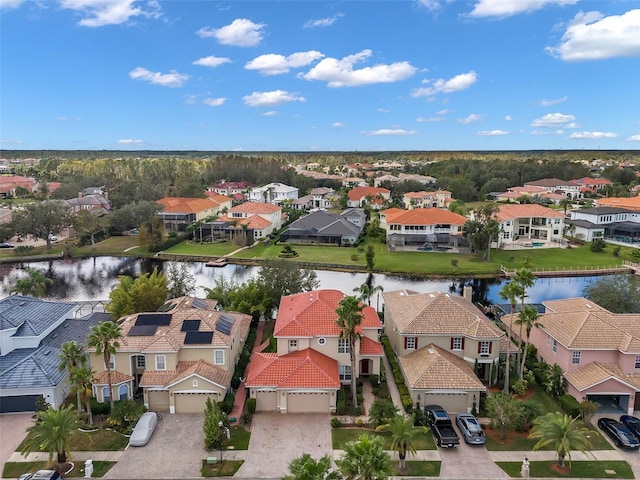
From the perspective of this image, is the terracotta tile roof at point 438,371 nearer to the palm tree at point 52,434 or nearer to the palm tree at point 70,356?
the palm tree at point 52,434

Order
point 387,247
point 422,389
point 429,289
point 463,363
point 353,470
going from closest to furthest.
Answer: point 353,470, point 422,389, point 463,363, point 429,289, point 387,247

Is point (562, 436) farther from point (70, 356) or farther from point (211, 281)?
point (211, 281)

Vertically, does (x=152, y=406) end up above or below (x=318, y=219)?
below

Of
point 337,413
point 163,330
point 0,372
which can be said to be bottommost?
point 337,413

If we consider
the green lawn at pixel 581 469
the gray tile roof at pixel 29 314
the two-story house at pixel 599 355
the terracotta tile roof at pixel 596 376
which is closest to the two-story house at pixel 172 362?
the gray tile roof at pixel 29 314

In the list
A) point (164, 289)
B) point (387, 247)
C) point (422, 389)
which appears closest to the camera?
point (422, 389)

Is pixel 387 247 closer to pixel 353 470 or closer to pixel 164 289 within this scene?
pixel 164 289

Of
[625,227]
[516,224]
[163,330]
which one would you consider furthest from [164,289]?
[625,227]
